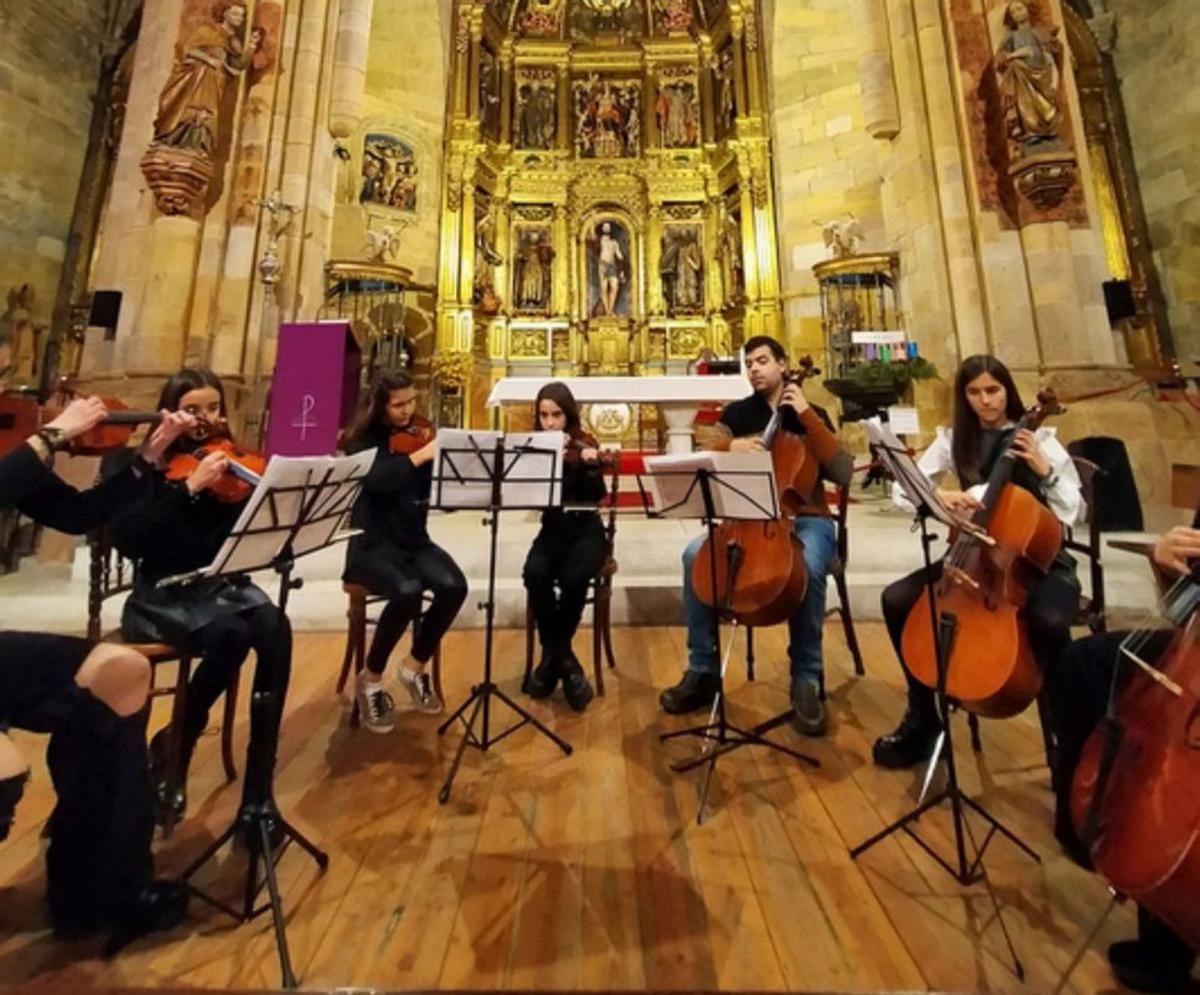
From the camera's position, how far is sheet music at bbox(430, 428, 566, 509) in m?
2.29

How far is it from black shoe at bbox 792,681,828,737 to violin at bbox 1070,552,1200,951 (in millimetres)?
1267

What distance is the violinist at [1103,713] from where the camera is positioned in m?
1.23

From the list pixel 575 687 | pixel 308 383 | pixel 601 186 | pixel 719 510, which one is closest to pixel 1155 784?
pixel 719 510

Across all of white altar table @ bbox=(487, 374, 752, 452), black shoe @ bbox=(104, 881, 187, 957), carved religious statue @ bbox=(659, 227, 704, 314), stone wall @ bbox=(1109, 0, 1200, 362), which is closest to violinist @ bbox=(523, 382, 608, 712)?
black shoe @ bbox=(104, 881, 187, 957)

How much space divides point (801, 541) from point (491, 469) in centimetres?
131

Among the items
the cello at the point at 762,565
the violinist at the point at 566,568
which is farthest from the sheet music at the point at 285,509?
the cello at the point at 762,565

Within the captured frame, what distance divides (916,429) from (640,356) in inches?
254

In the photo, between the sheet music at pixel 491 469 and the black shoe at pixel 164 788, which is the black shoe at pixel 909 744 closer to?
the sheet music at pixel 491 469

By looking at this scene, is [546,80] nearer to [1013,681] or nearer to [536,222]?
[536,222]

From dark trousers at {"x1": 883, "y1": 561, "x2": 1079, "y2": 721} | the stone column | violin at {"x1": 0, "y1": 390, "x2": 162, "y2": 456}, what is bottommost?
dark trousers at {"x1": 883, "y1": 561, "x2": 1079, "y2": 721}

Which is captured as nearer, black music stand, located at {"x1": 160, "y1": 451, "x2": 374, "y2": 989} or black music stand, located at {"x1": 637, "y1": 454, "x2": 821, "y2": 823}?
black music stand, located at {"x1": 160, "y1": 451, "x2": 374, "y2": 989}

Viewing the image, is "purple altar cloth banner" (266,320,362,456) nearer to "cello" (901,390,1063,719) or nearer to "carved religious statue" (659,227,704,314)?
"cello" (901,390,1063,719)

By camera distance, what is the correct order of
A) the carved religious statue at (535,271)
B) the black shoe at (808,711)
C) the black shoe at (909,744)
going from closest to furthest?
the black shoe at (909,744)
the black shoe at (808,711)
the carved religious statue at (535,271)

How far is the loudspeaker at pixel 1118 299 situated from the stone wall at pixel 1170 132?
11.1ft
